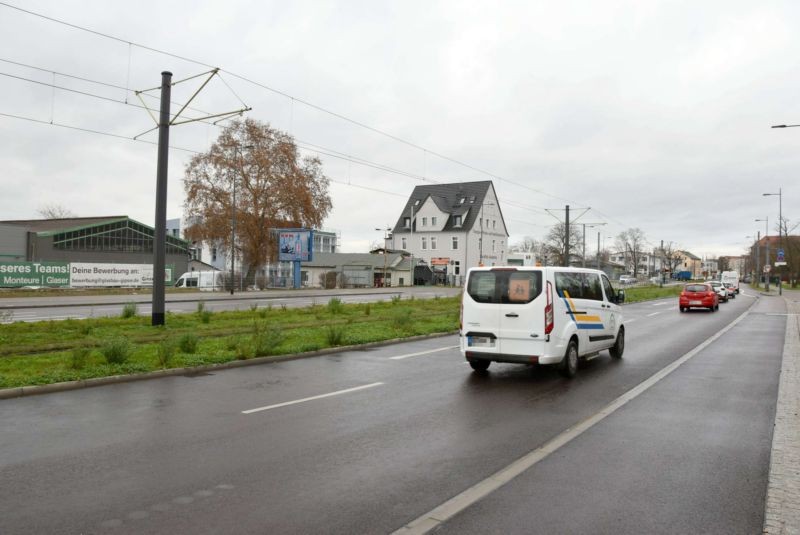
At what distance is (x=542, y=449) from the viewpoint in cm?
592

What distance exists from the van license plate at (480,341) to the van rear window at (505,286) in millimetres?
643

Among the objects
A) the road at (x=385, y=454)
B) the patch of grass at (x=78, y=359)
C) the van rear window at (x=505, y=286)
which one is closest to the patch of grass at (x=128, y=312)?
Answer: the patch of grass at (x=78, y=359)

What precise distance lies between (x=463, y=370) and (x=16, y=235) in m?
59.7

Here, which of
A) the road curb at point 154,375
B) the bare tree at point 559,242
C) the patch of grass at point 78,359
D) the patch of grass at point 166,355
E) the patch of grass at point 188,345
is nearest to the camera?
A: the road curb at point 154,375

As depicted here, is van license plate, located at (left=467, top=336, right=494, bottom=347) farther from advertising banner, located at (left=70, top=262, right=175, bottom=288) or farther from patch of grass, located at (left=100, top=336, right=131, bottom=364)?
advertising banner, located at (left=70, top=262, right=175, bottom=288)

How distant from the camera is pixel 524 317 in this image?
32.5 ft

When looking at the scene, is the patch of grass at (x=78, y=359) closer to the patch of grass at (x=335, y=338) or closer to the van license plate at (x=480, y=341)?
the patch of grass at (x=335, y=338)

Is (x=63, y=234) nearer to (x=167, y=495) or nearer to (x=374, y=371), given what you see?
(x=374, y=371)

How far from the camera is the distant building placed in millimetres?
78000

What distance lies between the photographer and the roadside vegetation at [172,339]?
10164 millimetres

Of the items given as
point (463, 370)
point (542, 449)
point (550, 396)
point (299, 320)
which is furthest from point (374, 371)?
point (299, 320)

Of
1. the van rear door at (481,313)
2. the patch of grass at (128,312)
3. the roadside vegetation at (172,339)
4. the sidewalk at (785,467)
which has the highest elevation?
the van rear door at (481,313)

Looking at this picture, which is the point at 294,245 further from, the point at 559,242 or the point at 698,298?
Answer: the point at 559,242

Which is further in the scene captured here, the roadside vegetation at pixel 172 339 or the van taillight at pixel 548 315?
the roadside vegetation at pixel 172 339
